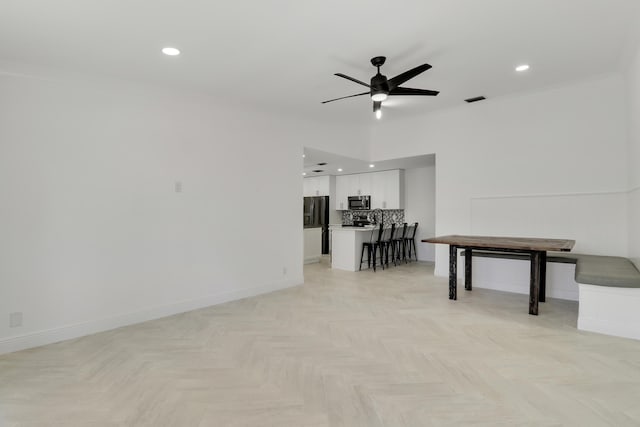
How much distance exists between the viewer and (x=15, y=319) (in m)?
2.95

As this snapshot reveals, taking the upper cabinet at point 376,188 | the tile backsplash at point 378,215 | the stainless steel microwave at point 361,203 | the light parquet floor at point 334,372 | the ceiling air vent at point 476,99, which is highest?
the ceiling air vent at point 476,99

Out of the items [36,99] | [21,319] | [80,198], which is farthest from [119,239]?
[36,99]

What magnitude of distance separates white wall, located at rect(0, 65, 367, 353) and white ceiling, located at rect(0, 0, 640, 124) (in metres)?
0.40

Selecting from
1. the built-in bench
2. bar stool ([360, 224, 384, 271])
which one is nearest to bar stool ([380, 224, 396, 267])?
bar stool ([360, 224, 384, 271])

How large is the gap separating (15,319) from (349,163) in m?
5.57

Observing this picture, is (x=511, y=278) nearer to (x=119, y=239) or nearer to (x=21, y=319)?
(x=119, y=239)

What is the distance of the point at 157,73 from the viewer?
3.55 meters

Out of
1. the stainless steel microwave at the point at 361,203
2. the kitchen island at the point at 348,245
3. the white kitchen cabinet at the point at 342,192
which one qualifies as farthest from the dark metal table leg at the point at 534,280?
the white kitchen cabinet at the point at 342,192

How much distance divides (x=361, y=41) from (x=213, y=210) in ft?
8.71

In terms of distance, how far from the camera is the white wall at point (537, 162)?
427 centimetres

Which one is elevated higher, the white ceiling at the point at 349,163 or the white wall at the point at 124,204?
the white ceiling at the point at 349,163

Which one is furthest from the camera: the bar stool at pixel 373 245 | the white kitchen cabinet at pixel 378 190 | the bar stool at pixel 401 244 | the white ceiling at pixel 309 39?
the white kitchen cabinet at pixel 378 190

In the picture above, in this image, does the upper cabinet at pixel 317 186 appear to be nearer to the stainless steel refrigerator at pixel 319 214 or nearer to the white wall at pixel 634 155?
the stainless steel refrigerator at pixel 319 214

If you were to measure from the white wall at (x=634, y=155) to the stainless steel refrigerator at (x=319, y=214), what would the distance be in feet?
20.0
